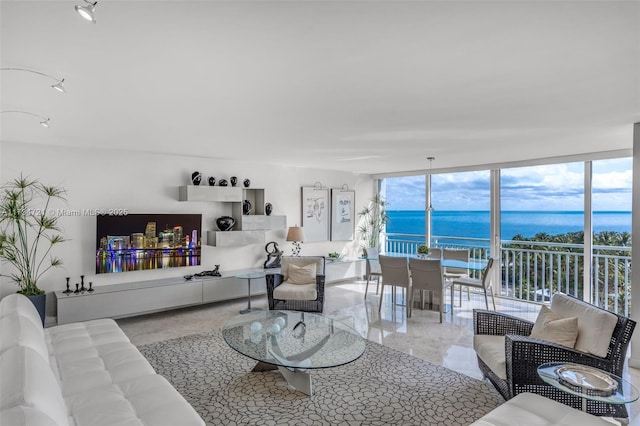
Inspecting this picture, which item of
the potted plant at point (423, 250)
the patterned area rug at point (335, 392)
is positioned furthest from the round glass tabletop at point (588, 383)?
the potted plant at point (423, 250)

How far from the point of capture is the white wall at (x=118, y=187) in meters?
4.67

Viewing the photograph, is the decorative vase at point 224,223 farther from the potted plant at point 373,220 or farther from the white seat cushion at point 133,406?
the white seat cushion at point 133,406

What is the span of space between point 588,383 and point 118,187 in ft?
18.3

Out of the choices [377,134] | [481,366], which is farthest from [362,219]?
[481,366]

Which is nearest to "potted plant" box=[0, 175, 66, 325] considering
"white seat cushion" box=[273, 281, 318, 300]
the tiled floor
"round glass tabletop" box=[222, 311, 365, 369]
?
the tiled floor

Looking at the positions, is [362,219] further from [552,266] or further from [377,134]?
[377,134]

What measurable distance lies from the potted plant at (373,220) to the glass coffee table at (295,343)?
15.6 feet

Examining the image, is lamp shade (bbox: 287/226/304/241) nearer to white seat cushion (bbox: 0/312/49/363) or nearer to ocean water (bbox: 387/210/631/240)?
→ ocean water (bbox: 387/210/631/240)

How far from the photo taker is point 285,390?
309 cm

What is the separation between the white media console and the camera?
4496 millimetres

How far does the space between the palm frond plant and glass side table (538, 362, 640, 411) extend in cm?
523

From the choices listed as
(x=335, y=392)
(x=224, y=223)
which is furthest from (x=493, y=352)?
(x=224, y=223)

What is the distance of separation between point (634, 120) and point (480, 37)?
2.73 metres

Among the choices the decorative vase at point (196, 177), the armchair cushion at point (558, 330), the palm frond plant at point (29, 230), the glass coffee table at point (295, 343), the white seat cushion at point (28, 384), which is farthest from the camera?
the decorative vase at point (196, 177)
